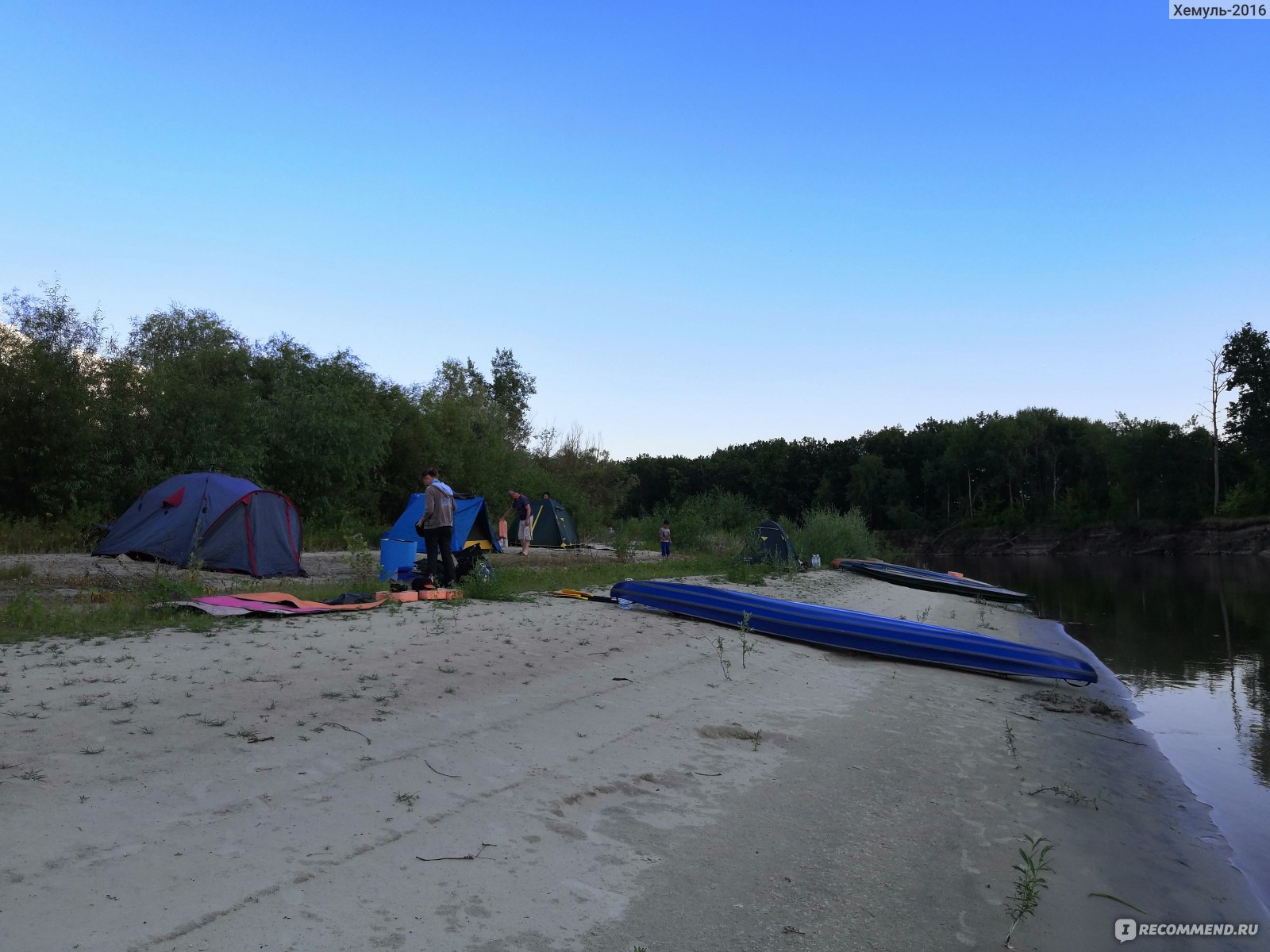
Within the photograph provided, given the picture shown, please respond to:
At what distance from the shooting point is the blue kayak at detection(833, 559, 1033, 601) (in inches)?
924

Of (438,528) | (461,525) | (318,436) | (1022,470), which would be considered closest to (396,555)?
(438,528)

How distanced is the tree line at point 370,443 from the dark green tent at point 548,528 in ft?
15.3

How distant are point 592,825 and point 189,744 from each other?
231cm

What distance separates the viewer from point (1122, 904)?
421 centimetres

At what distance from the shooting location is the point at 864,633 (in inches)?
419

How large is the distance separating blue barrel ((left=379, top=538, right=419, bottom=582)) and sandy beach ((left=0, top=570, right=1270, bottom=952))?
579cm

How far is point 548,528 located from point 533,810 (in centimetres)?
2480

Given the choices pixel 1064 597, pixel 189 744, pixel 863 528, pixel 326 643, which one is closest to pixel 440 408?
pixel 863 528

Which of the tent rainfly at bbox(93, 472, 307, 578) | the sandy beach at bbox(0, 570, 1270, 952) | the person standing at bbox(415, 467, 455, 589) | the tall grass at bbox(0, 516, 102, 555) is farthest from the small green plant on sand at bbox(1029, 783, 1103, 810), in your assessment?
the tall grass at bbox(0, 516, 102, 555)

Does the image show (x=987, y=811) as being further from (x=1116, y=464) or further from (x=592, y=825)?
(x=1116, y=464)

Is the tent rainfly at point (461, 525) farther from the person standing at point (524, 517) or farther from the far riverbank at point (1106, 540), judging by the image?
the far riverbank at point (1106, 540)

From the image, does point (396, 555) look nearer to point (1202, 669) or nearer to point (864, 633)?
point (864, 633)

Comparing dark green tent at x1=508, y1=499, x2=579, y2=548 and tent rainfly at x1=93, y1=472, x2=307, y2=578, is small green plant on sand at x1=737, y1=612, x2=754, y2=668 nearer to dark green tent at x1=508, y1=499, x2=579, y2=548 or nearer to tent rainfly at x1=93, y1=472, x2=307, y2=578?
tent rainfly at x1=93, y1=472, x2=307, y2=578

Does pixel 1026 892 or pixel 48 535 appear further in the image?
pixel 48 535
